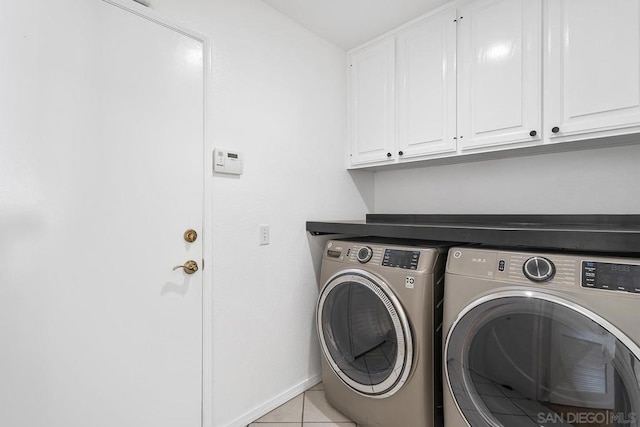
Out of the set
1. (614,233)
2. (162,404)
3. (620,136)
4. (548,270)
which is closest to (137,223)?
(162,404)

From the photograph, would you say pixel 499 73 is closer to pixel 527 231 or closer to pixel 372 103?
pixel 372 103

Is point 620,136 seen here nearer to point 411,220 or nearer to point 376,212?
point 411,220

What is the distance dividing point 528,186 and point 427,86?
2.81ft

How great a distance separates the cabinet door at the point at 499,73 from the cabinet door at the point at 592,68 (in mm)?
58

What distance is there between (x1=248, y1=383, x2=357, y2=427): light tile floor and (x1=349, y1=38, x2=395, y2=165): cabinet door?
1.60 meters

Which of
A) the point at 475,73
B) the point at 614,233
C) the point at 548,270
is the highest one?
the point at 475,73

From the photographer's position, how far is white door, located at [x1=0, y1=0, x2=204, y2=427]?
987 millimetres

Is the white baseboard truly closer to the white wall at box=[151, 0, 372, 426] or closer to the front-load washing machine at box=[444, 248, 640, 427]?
the white wall at box=[151, 0, 372, 426]

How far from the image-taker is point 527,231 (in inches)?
43.4

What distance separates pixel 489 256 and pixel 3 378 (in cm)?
178

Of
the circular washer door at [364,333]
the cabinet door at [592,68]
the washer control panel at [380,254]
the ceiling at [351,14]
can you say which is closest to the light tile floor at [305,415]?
the circular washer door at [364,333]

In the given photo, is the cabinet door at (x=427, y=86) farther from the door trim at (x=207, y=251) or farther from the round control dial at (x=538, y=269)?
the door trim at (x=207, y=251)

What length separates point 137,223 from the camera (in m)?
1.24

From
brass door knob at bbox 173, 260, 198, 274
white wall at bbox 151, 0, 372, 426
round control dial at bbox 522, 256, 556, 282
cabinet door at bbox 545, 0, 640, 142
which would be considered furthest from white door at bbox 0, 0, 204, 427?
cabinet door at bbox 545, 0, 640, 142
